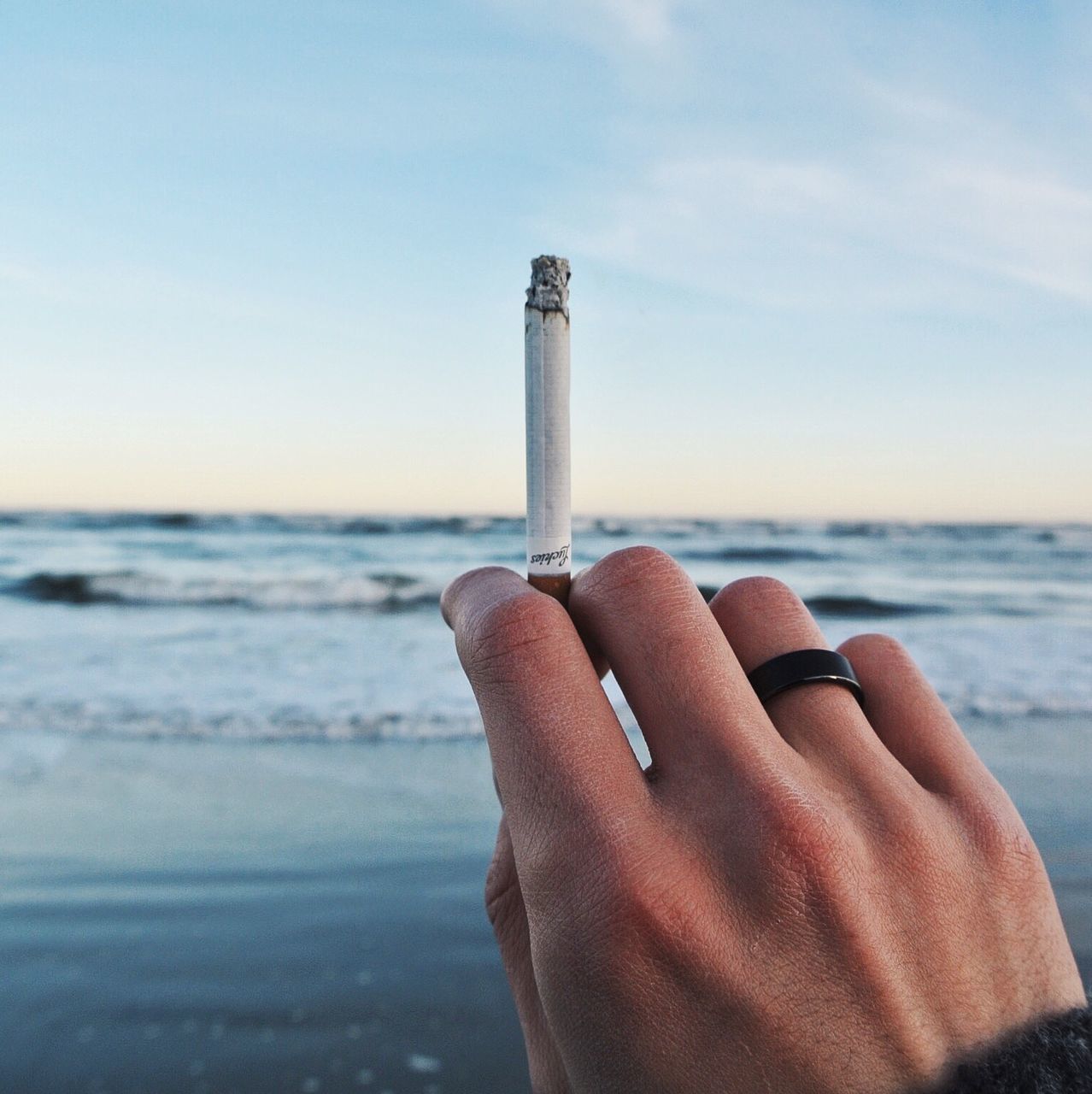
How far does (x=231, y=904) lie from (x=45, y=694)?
150 inches

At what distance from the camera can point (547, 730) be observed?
84cm

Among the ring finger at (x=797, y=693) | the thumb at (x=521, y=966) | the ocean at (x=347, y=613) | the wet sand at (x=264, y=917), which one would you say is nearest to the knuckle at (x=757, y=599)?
the ring finger at (x=797, y=693)

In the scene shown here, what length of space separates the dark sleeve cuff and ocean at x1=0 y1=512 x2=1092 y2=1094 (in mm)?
1704

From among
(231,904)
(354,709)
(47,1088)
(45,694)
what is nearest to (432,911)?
(231,904)

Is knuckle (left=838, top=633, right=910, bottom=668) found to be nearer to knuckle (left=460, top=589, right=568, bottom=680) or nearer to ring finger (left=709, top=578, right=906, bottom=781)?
ring finger (left=709, top=578, right=906, bottom=781)

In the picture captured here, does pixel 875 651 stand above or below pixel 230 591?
above

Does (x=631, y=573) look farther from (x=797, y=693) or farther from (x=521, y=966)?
(x=521, y=966)

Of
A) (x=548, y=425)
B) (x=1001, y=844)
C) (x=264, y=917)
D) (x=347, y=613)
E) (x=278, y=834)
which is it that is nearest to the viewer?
(x=1001, y=844)

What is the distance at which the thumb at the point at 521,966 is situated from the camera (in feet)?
3.32

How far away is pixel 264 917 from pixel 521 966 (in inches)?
87.7

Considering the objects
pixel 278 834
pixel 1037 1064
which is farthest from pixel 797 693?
pixel 278 834

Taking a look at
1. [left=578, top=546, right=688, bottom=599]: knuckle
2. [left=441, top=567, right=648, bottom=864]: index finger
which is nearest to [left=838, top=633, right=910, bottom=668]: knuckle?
[left=578, top=546, right=688, bottom=599]: knuckle

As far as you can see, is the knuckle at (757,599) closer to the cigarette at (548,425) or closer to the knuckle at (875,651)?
the knuckle at (875,651)

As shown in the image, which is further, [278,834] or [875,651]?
[278,834]
